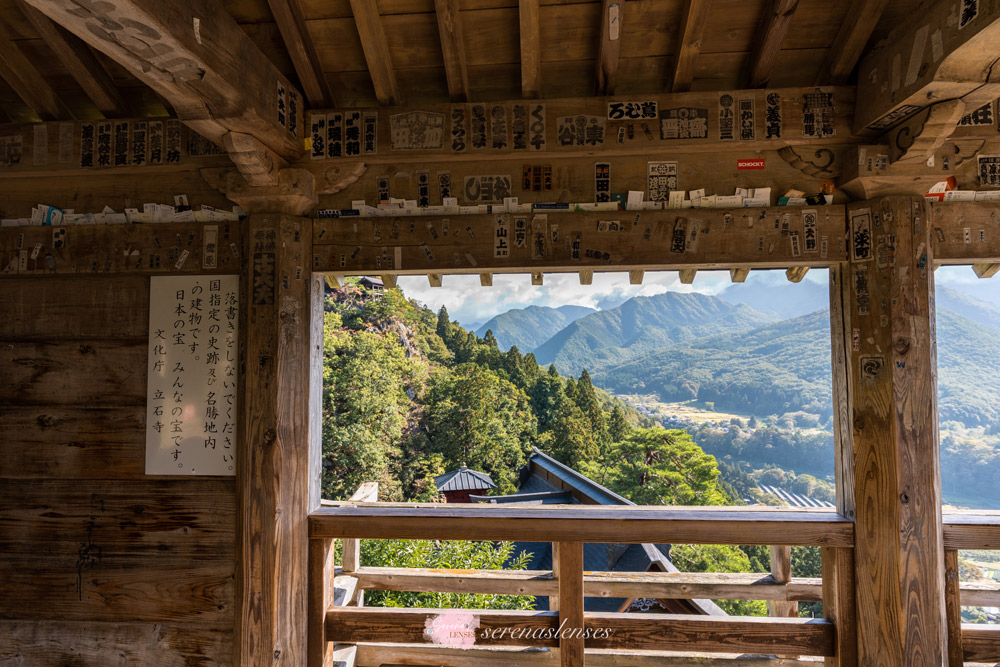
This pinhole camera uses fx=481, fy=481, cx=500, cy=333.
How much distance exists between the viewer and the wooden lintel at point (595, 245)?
205 cm

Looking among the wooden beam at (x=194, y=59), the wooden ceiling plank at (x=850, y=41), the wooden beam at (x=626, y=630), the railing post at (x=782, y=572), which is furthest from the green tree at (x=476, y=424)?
the wooden beam at (x=194, y=59)

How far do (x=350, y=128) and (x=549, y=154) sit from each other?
89cm

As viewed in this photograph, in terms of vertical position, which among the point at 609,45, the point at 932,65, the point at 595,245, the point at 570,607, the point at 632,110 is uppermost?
the point at 609,45

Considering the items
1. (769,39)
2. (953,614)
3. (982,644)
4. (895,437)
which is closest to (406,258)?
(769,39)

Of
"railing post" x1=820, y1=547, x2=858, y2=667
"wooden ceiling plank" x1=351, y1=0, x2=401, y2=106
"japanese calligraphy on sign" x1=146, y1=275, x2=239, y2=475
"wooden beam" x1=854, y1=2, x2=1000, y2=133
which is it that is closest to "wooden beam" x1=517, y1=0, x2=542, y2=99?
"wooden ceiling plank" x1=351, y1=0, x2=401, y2=106

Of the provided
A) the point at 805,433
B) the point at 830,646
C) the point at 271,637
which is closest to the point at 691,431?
the point at 805,433

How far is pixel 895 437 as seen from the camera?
1903mm

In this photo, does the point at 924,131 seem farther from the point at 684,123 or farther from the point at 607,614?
the point at 607,614

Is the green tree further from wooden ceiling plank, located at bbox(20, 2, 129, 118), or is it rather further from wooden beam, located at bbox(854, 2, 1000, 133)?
wooden beam, located at bbox(854, 2, 1000, 133)

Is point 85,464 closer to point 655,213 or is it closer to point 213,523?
point 213,523

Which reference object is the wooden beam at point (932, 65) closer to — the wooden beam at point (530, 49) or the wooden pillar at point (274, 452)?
the wooden beam at point (530, 49)

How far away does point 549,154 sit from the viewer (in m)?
2.09

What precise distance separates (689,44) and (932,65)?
2.51 feet

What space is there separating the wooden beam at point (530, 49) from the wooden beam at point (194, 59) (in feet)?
3.18
